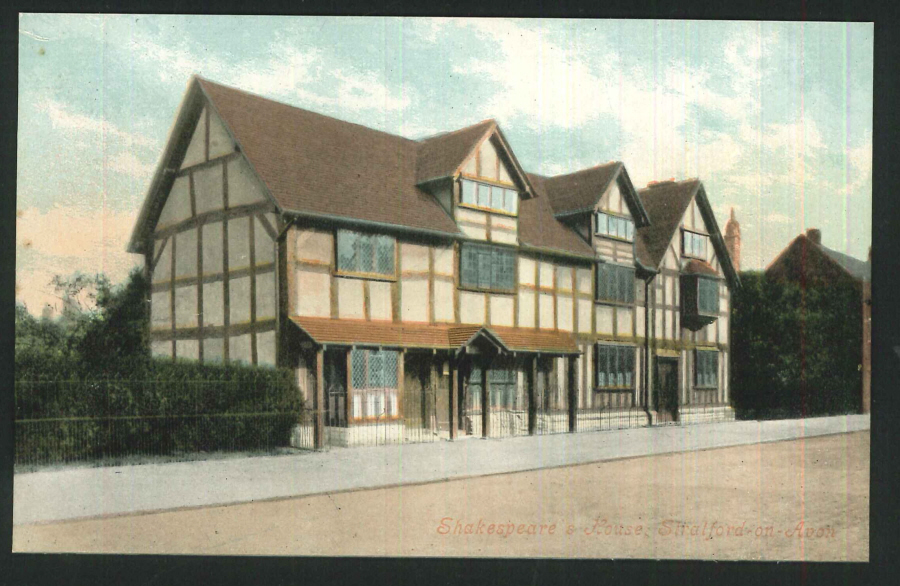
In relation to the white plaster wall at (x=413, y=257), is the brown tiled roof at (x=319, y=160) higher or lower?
higher

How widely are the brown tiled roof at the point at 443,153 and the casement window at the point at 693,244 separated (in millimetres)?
9473

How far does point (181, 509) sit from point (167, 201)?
9911mm

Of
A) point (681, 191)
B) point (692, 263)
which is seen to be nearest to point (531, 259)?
point (681, 191)

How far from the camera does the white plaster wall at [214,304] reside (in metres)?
18.4

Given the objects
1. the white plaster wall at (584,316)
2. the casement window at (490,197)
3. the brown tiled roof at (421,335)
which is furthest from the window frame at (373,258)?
the white plaster wall at (584,316)

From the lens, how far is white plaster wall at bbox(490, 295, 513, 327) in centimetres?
2112

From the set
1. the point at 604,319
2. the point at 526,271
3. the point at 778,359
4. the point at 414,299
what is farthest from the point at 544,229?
the point at 778,359

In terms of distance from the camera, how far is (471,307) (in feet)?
67.8

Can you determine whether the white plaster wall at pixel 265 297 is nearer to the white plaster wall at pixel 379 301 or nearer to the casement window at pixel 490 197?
the white plaster wall at pixel 379 301

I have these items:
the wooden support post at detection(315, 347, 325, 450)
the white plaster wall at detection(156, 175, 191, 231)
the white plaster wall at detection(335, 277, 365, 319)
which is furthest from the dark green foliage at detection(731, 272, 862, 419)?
the white plaster wall at detection(156, 175, 191, 231)

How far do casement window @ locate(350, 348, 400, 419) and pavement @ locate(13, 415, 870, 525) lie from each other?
49.4 inches

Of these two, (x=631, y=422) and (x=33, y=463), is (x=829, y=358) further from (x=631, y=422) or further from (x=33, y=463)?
(x=33, y=463)

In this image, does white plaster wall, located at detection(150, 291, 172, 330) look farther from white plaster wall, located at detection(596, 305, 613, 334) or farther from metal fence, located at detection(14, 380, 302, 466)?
white plaster wall, located at detection(596, 305, 613, 334)

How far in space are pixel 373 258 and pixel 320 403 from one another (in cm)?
372
